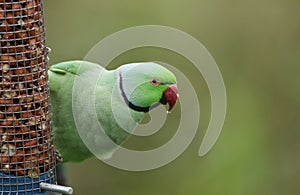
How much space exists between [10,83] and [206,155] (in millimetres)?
3468

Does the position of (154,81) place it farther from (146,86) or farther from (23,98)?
(23,98)

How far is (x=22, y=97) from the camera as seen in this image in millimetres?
4500

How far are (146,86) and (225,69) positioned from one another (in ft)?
9.13

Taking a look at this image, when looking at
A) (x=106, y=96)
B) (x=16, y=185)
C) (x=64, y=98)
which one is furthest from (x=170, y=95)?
(x=16, y=185)

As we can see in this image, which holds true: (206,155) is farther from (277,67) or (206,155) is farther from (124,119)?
(124,119)

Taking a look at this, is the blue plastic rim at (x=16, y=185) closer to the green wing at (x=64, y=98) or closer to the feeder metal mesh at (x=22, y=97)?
the feeder metal mesh at (x=22, y=97)

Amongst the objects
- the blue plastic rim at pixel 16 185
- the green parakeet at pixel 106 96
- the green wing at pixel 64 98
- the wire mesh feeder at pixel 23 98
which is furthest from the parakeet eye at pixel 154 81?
the blue plastic rim at pixel 16 185

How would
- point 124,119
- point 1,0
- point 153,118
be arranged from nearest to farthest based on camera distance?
1. point 1,0
2. point 124,119
3. point 153,118

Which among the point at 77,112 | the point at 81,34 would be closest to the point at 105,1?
Result: the point at 81,34

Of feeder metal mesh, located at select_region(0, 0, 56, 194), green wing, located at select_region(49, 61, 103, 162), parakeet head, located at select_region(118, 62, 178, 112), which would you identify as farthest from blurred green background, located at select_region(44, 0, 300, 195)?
feeder metal mesh, located at select_region(0, 0, 56, 194)

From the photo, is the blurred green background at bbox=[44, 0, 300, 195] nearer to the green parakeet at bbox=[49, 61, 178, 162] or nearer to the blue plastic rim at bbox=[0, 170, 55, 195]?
the green parakeet at bbox=[49, 61, 178, 162]

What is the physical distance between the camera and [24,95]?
451cm

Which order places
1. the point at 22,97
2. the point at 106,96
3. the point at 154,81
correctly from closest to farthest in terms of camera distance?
the point at 22,97 < the point at 154,81 < the point at 106,96

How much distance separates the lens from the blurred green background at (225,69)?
25.0ft
